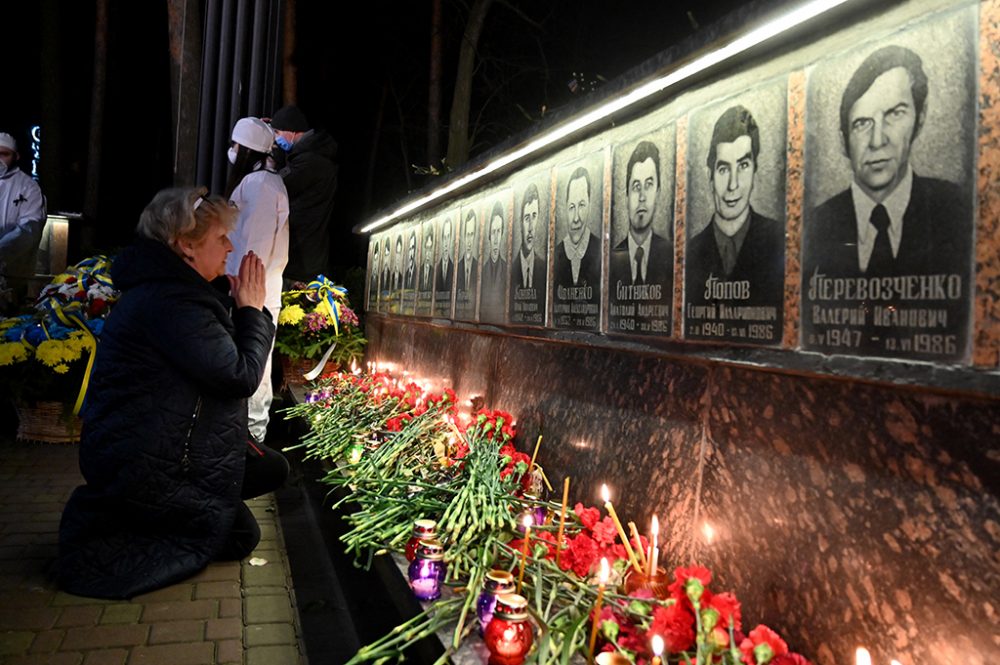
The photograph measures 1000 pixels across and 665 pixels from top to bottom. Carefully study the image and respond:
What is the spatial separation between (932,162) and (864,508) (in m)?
0.85

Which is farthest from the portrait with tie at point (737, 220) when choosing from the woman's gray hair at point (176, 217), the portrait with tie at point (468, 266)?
the woman's gray hair at point (176, 217)

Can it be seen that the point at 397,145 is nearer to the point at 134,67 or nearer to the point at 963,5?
the point at 134,67

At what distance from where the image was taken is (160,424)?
10.0 feet

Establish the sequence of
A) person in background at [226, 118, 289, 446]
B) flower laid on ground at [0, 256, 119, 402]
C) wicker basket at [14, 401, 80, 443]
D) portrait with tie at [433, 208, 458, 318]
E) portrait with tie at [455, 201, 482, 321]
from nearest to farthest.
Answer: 1. portrait with tie at [455, 201, 482, 321]
2. portrait with tie at [433, 208, 458, 318]
3. person in background at [226, 118, 289, 446]
4. flower laid on ground at [0, 256, 119, 402]
5. wicker basket at [14, 401, 80, 443]

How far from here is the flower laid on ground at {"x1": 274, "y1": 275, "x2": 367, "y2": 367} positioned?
24.6ft

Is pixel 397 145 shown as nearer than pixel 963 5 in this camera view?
No

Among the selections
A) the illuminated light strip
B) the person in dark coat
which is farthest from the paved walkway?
the illuminated light strip

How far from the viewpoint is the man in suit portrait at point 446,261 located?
16.6 feet

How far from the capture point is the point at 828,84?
182 centimetres

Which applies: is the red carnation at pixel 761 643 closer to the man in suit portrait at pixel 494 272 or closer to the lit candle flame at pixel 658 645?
the lit candle flame at pixel 658 645

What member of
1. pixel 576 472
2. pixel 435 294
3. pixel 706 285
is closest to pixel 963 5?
pixel 706 285

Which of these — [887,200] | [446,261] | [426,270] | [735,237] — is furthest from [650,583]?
[426,270]

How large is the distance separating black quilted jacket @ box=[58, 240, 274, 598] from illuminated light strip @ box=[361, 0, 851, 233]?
1.84m

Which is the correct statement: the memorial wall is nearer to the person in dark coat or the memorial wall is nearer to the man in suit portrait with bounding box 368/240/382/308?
the person in dark coat
